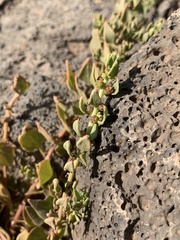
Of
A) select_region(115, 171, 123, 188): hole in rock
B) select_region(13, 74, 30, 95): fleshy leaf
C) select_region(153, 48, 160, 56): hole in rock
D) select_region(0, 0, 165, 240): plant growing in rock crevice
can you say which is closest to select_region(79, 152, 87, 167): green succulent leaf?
select_region(0, 0, 165, 240): plant growing in rock crevice

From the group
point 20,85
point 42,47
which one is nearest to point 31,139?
point 20,85

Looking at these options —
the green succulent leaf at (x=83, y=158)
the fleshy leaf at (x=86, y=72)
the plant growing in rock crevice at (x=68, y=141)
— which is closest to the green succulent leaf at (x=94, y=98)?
the plant growing in rock crevice at (x=68, y=141)

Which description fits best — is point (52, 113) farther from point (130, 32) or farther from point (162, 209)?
point (162, 209)

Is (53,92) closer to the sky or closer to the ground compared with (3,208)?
closer to the sky

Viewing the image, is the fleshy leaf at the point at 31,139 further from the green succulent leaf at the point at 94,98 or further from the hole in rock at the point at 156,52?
the hole in rock at the point at 156,52

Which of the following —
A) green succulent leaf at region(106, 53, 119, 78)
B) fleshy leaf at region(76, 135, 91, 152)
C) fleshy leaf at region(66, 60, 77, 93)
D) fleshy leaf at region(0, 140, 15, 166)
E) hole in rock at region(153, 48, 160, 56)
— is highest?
green succulent leaf at region(106, 53, 119, 78)

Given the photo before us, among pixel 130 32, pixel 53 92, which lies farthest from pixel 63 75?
pixel 130 32

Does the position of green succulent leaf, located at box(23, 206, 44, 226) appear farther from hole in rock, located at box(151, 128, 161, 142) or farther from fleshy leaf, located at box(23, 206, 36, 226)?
hole in rock, located at box(151, 128, 161, 142)

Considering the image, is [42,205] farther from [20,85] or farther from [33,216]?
[20,85]
